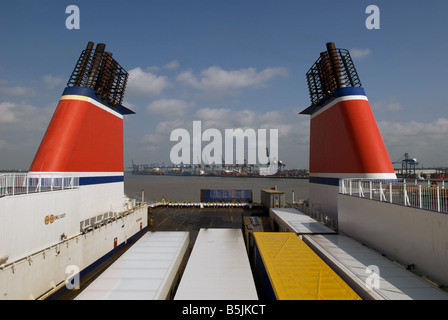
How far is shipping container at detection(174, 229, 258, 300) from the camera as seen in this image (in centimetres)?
929

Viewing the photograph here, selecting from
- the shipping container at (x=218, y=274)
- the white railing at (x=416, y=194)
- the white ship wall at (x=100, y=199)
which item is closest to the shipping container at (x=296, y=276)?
the shipping container at (x=218, y=274)

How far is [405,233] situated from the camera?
10.8 metres

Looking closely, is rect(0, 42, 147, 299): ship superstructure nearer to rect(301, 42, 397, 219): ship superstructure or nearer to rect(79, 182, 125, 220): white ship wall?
rect(79, 182, 125, 220): white ship wall

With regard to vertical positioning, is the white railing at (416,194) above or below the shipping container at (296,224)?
above

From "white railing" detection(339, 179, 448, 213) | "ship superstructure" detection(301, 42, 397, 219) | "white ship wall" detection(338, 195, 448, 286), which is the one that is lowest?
"white ship wall" detection(338, 195, 448, 286)

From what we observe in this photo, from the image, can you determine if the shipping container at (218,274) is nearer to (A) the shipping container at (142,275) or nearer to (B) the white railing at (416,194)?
(A) the shipping container at (142,275)

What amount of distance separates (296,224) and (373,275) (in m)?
10.4

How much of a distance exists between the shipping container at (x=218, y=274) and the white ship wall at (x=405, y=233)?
22.2 ft

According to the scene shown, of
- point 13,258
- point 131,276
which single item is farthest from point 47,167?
point 131,276

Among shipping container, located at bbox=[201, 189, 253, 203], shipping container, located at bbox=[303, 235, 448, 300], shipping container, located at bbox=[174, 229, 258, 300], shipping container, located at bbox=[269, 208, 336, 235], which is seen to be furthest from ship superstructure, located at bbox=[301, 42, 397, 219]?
shipping container, located at bbox=[201, 189, 253, 203]

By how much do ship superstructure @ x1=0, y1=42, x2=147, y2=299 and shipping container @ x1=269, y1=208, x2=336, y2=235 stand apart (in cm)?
1397

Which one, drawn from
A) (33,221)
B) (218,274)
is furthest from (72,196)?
(218,274)

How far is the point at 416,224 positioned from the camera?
10.1 m

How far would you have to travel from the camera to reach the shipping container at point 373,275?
8.30 meters
